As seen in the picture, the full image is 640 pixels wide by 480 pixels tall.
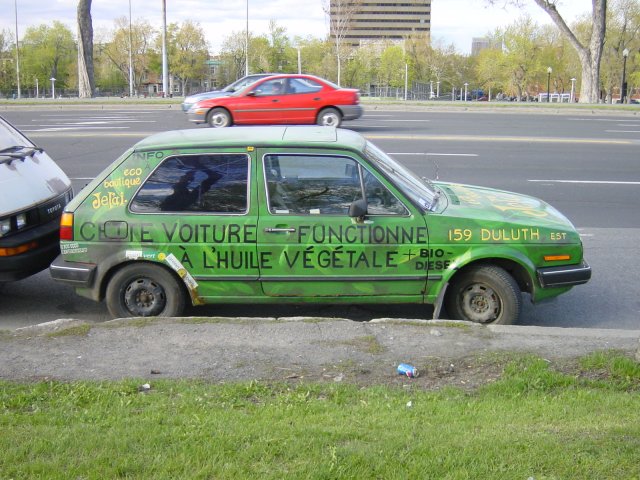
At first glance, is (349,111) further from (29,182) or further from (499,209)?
(499,209)

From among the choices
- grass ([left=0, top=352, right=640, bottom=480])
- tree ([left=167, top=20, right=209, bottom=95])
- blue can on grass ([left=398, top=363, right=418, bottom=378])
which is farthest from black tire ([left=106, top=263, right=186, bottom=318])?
tree ([left=167, top=20, right=209, bottom=95])

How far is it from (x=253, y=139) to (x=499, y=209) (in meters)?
2.15

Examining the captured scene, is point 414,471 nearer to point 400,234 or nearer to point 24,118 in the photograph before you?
point 400,234

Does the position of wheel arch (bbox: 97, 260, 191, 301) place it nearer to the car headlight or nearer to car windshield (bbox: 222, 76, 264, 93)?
the car headlight

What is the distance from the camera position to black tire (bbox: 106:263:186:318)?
243 inches

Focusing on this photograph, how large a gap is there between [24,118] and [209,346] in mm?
26059

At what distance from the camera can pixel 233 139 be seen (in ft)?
20.5

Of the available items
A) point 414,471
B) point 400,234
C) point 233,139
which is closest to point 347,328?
point 400,234

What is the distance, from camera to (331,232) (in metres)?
5.96

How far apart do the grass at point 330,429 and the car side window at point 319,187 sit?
5.78ft

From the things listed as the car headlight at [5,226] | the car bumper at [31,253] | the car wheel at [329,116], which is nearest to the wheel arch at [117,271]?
the car bumper at [31,253]

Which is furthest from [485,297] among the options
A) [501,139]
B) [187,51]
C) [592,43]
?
[187,51]

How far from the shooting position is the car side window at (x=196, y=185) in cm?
611

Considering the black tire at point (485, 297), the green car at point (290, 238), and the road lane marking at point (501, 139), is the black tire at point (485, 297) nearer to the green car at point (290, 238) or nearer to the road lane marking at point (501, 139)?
the green car at point (290, 238)
